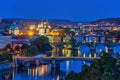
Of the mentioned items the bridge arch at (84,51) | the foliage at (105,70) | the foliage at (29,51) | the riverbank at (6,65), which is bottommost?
the bridge arch at (84,51)

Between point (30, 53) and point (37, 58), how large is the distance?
402cm

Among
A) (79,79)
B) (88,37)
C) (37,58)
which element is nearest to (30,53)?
(37,58)

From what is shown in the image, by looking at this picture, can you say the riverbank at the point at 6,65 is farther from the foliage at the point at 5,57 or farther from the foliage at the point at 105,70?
the foliage at the point at 105,70

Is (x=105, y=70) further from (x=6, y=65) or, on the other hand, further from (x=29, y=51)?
(x=29, y=51)

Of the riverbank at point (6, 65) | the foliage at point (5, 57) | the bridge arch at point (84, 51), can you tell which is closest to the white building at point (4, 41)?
the bridge arch at point (84, 51)

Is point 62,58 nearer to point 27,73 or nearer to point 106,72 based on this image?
point 27,73

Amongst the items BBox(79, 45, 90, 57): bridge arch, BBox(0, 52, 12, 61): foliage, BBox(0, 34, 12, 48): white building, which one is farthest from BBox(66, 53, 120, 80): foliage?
BBox(0, 34, 12, 48): white building

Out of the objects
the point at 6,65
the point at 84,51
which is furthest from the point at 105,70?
the point at 84,51

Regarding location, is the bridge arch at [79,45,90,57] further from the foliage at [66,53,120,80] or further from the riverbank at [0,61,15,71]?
the foliage at [66,53,120,80]

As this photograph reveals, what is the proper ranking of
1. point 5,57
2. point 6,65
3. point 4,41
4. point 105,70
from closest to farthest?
1. point 105,70
2. point 6,65
3. point 5,57
4. point 4,41

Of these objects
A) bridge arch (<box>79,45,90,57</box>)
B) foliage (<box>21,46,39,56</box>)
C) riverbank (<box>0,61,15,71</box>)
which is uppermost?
foliage (<box>21,46,39,56</box>)

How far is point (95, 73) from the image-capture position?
15.1 meters

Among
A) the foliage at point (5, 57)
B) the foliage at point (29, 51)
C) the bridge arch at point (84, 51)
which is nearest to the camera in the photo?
the foliage at point (5, 57)

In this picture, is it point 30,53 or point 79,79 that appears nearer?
point 79,79
